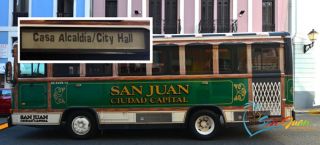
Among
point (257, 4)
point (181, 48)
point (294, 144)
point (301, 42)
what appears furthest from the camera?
point (257, 4)

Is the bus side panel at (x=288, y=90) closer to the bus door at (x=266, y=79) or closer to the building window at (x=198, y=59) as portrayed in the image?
the bus door at (x=266, y=79)

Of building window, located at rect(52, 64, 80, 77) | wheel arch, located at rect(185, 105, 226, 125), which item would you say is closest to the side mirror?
building window, located at rect(52, 64, 80, 77)

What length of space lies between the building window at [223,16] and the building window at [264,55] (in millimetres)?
13504

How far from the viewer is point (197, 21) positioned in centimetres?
2269

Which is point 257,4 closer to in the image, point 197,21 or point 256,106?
point 197,21

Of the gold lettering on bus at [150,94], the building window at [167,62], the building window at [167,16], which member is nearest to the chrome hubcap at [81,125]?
the gold lettering on bus at [150,94]

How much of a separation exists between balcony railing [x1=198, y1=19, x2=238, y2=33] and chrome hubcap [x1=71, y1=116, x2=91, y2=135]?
47.5ft

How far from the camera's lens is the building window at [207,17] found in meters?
22.5

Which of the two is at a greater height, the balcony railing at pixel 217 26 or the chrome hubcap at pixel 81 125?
the balcony railing at pixel 217 26

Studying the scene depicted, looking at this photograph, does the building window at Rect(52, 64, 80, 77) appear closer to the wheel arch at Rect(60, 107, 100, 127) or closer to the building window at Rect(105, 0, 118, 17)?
the wheel arch at Rect(60, 107, 100, 127)

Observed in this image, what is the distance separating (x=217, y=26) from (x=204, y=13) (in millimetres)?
1263

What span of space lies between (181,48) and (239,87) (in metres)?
1.81

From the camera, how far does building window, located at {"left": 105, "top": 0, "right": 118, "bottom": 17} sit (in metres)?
23.1

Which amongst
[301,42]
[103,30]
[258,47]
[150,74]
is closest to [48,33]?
[103,30]
